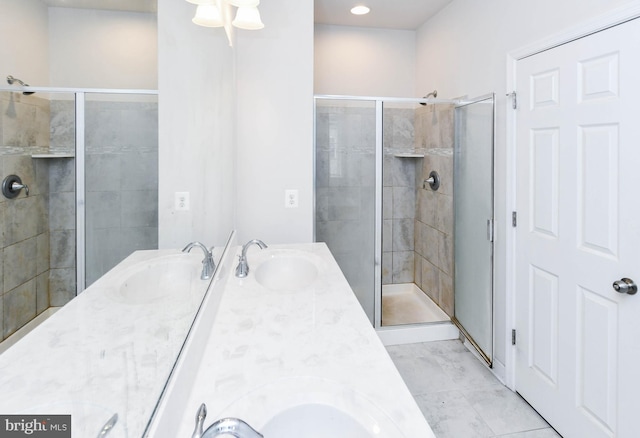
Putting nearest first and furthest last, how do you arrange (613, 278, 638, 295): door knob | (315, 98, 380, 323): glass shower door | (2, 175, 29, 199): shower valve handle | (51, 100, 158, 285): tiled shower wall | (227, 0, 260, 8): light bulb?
(2, 175, 29, 199): shower valve handle, (51, 100, 158, 285): tiled shower wall, (613, 278, 638, 295): door knob, (227, 0, 260, 8): light bulb, (315, 98, 380, 323): glass shower door

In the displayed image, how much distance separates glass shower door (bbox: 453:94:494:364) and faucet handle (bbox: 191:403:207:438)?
2173mm

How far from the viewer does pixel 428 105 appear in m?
3.10

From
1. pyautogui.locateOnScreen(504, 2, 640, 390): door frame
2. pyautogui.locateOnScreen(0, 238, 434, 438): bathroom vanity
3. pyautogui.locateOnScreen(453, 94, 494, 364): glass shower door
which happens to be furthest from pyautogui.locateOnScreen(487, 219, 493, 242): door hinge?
pyautogui.locateOnScreen(0, 238, 434, 438): bathroom vanity

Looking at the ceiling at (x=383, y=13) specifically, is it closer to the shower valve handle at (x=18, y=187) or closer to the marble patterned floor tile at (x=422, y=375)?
the marble patterned floor tile at (x=422, y=375)

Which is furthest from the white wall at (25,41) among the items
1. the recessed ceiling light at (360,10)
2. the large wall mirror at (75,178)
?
the recessed ceiling light at (360,10)

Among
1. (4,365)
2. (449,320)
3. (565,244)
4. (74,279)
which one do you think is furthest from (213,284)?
(449,320)

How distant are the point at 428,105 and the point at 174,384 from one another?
296cm

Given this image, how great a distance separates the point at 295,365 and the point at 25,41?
32.4 inches

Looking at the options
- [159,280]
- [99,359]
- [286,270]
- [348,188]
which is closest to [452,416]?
[286,270]

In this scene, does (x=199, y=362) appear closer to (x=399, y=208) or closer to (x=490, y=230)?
(x=490, y=230)

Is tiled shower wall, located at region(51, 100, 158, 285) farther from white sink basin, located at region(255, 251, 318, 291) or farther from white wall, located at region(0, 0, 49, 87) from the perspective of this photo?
white sink basin, located at region(255, 251, 318, 291)

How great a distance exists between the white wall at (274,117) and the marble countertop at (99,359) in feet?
5.95

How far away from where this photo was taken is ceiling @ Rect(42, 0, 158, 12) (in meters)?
0.33

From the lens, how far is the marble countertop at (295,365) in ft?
2.46
